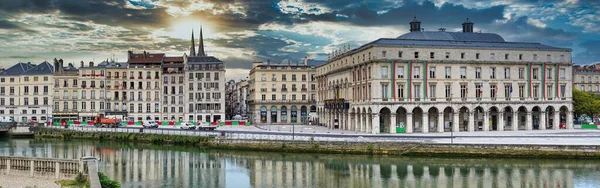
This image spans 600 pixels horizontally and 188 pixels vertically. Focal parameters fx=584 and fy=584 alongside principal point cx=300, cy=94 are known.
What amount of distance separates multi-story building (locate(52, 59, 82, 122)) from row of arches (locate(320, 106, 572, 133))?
5046cm

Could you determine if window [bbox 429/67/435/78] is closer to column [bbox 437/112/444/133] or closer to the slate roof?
column [bbox 437/112/444/133]

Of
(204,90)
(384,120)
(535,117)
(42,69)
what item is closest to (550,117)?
(535,117)

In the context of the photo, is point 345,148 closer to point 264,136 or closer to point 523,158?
point 264,136

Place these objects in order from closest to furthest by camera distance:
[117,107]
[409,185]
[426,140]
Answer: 1. [409,185]
2. [426,140]
3. [117,107]

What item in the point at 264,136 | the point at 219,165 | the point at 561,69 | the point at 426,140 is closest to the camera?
the point at 219,165

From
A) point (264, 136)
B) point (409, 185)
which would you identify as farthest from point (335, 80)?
point (409, 185)

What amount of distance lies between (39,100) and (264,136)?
192 ft

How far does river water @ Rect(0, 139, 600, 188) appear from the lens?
39.2 metres

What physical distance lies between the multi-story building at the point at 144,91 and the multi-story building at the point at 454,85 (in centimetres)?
3890

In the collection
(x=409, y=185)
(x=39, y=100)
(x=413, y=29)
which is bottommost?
(x=409, y=185)

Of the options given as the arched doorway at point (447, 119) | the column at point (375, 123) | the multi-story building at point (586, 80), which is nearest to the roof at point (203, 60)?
the column at point (375, 123)

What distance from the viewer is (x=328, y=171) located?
44750 mm

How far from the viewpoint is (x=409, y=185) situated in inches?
1515

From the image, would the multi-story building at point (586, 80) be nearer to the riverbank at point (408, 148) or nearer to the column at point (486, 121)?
the column at point (486, 121)
